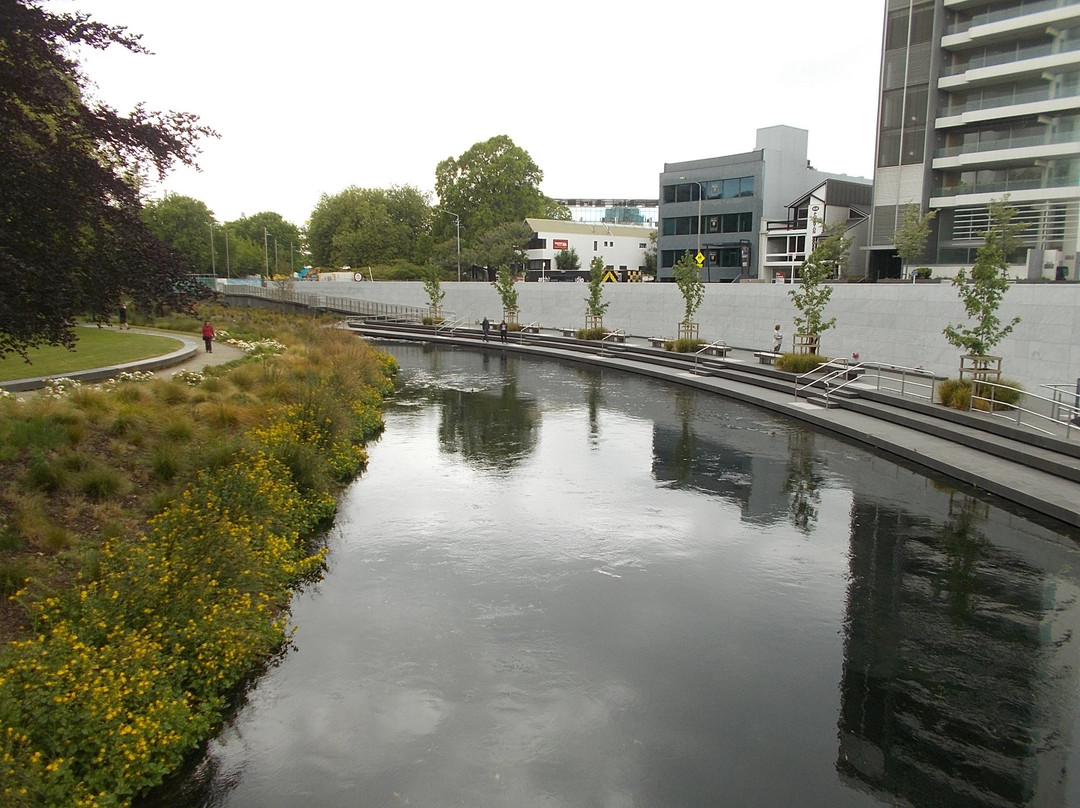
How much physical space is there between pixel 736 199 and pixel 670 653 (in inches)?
2710

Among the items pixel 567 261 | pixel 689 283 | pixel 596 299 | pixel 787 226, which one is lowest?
pixel 596 299

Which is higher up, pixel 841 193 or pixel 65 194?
pixel 841 193

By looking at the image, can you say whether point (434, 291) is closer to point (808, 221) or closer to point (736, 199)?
point (808, 221)

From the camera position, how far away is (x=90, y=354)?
2342cm

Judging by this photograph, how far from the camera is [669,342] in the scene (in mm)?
33219

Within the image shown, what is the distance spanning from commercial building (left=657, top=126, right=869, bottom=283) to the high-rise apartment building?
2006 cm

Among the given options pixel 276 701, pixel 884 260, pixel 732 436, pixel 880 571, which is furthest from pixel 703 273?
pixel 276 701

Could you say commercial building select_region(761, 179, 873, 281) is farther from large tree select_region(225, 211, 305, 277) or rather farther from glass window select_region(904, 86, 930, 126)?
large tree select_region(225, 211, 305, 277)

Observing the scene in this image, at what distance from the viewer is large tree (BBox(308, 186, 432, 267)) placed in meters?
87.6

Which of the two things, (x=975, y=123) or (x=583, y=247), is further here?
(x=583, y=247)

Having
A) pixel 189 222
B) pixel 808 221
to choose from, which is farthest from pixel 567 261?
pixel 189 222

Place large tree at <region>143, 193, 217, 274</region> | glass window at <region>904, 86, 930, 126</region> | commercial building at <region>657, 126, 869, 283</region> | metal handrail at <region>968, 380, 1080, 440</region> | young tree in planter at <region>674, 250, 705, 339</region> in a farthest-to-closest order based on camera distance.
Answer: large tree at <region>143, 193, 217, 274</region>
commercial building at <region>657, 126, 869, 283</region>
glass window at <region>904, 86, 930, 126</region>
young tree in planter at <region>674, 250, 705, 339</region>
metal handrail at <region>968, 380, 1080, 440</region>

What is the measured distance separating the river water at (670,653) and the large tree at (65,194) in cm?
444

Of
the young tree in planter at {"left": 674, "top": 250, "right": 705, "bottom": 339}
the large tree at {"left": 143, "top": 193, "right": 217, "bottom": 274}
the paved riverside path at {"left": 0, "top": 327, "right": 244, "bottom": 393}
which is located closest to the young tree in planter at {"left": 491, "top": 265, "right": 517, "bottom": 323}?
the young tree in planter at {"left": 674, "top": 250, "right": 705, "bottom": 339}
